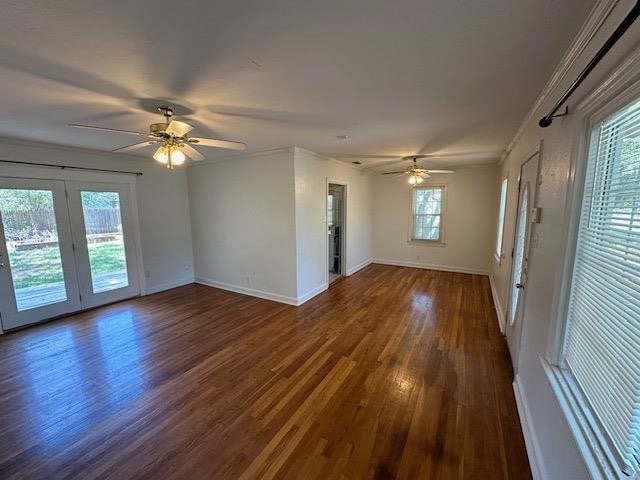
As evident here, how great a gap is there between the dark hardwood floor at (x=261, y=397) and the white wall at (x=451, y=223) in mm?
2397

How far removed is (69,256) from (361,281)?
4.88m

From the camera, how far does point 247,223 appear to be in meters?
4.51

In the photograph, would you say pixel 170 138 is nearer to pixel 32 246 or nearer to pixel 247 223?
pixel 247 223

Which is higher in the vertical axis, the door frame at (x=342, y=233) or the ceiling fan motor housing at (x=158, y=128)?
the ceiling fan motor housing at (x=158, y=128)

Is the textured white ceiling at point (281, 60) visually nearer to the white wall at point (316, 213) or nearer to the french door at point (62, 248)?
the french door at point (62, 248)

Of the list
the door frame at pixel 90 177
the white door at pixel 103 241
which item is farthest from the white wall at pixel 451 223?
the white door at pixel 103 241

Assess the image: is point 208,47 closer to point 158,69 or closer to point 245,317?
point 158,69

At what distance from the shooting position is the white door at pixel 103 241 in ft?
12.9

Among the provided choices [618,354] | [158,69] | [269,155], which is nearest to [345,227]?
[269,155]

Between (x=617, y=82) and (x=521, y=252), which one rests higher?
(x=617, y=82)

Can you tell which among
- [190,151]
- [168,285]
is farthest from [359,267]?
[190,151]

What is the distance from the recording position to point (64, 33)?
1.29 metres

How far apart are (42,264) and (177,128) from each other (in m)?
3.30

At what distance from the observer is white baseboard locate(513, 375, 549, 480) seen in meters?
1.48
